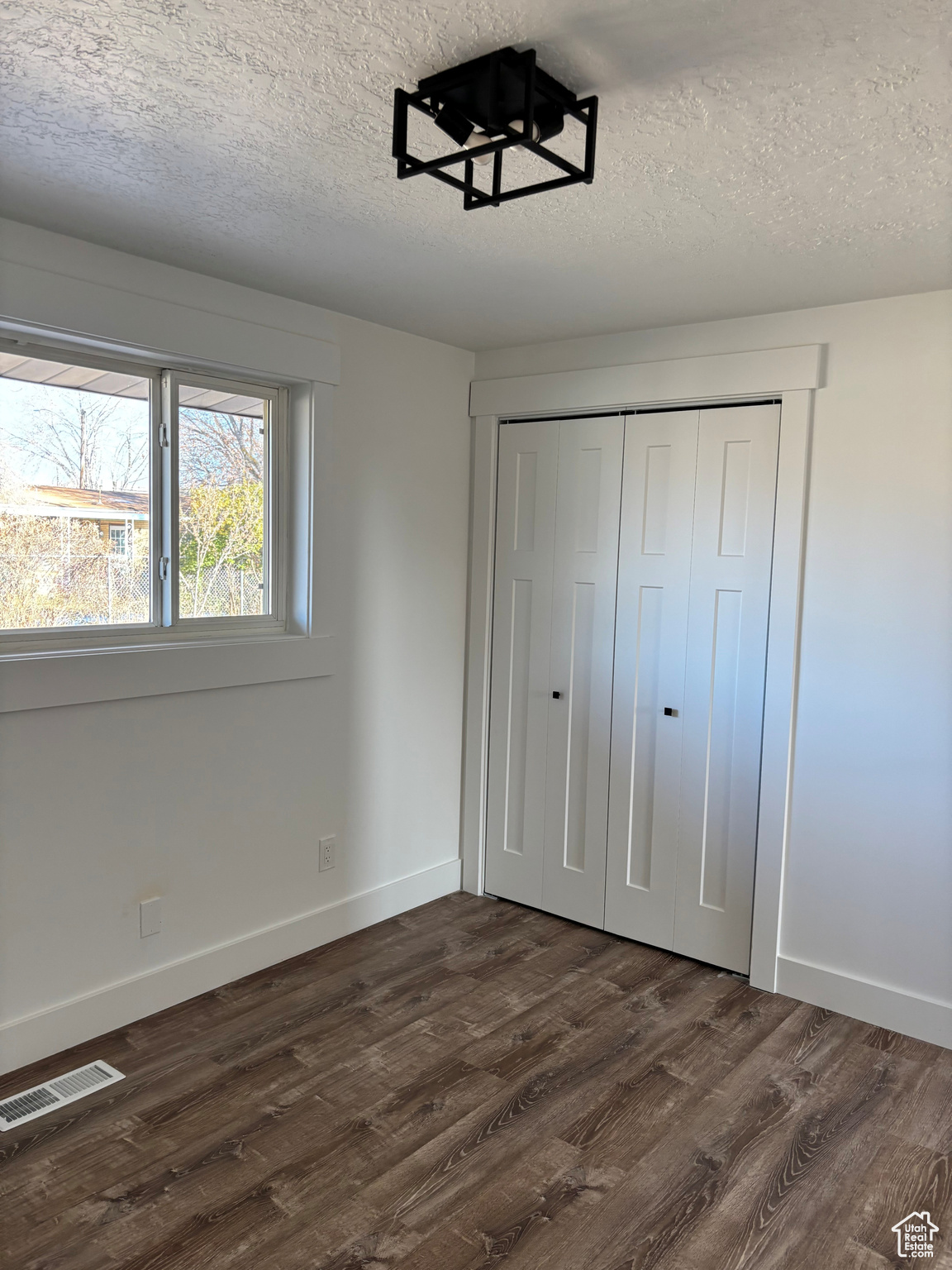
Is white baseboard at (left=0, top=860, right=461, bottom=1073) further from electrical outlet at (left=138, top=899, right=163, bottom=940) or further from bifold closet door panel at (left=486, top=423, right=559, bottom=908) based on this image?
bifold closet door panel at (left=486, top=423, right=559, bottom=908)

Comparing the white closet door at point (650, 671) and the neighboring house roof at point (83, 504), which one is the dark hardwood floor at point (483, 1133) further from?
the neighboring house roof at point (83, 504)

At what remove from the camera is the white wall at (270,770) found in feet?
8.18

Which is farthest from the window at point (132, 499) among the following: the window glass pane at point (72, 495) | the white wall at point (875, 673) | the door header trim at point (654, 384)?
the white wall at point (875, 673)

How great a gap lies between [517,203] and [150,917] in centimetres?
229

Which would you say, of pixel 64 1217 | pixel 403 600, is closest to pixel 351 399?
pixel 403 600

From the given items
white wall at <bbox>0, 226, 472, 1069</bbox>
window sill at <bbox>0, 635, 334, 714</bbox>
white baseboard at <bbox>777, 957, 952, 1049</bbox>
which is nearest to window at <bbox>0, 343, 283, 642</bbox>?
window sill at <bbox>0, 635, 334, 714</bbox>

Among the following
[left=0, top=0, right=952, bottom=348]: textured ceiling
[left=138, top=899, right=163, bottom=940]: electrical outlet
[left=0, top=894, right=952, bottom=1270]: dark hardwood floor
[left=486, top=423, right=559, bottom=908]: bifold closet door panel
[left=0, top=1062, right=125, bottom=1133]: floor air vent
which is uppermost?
[left=0, top=0, right=952, bottom=348]: textured ceiling

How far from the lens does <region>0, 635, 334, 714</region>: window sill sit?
2400 mm

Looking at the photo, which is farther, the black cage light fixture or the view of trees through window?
the view of trees through window

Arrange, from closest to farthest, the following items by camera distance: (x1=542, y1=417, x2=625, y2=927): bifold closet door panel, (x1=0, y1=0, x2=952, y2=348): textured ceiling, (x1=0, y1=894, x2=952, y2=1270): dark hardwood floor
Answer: (x1=0, y1=0, x2=952, y2=348): textured ceiling → (x1=0, y1=894, x2=952, y2=1270): dark hardwood floor → (x1=542, y1=417, x2=625, y2=927): bifold closet door panel

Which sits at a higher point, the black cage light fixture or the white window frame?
the black cage light fixture

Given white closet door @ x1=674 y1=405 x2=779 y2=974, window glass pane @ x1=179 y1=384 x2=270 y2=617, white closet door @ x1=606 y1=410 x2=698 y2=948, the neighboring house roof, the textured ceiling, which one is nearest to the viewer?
the textured ceiling

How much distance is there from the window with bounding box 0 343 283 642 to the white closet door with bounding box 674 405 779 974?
1.54m

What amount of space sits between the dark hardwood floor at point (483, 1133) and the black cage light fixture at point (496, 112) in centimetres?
211
